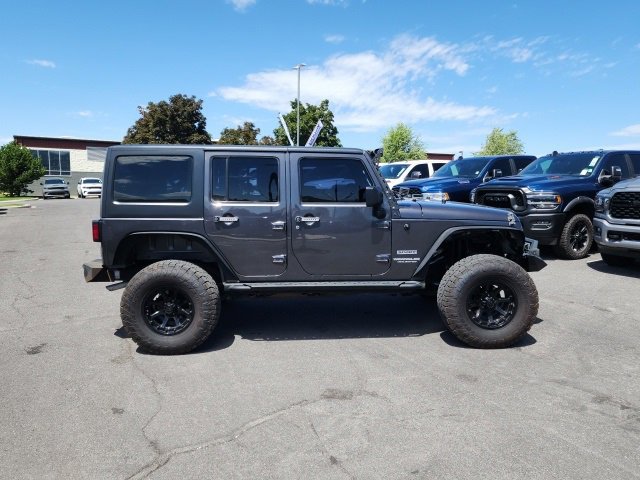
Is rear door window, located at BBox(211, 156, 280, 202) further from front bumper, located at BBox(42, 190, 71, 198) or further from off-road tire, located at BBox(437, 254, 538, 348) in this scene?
front bumper, located at BBox(42, 190, 71, 198)

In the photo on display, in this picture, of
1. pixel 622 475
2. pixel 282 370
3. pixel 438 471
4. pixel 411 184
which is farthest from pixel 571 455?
pixel 411 184

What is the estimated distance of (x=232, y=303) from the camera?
19.8ft

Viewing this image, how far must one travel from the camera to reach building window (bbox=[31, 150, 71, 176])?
162ft

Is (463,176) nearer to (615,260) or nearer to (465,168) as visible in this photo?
(465,168)

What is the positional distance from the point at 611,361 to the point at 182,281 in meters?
3.76

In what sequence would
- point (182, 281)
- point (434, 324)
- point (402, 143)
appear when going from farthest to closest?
point (402, 143), point (434, 324), point (182, 281)

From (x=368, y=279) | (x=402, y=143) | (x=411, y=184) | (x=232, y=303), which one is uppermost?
(x=402, y=143)

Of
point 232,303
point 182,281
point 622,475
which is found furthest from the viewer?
point 232,303

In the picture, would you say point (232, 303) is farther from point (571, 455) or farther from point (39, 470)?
point (571, 455)

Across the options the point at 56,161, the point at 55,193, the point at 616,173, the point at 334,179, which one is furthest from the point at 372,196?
the point at 56,161

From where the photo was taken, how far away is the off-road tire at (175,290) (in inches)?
165

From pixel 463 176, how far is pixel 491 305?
766 cm

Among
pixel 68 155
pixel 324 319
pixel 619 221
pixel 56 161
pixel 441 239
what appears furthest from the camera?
pixel 68 155

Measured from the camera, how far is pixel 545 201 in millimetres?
8344
